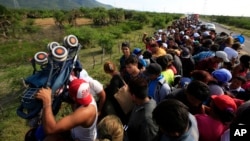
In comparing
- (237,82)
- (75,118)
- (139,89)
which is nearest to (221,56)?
(237,82)

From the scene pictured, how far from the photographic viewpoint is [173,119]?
2141 mm

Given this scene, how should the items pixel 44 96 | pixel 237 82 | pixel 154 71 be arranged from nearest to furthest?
pixel 44 96 < pixel 154 71 < pixel 237 82

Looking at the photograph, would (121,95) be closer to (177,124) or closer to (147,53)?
(177,124)

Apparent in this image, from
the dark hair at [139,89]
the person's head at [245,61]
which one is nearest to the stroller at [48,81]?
the dark hair at [139,89]

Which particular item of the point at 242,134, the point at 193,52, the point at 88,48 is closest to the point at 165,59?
the point at 242,134

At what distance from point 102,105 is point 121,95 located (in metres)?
0.38

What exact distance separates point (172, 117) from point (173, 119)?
0.06 ft

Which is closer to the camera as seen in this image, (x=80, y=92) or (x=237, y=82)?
(x=80, y=92)

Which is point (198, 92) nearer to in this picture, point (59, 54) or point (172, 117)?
point (172, 117)

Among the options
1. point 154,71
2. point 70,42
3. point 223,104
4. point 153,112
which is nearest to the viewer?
point 153,112

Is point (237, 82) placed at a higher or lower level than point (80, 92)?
lower

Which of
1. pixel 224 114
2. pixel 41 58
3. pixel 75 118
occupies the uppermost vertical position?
pixel 41 58

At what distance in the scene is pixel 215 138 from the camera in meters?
2.71

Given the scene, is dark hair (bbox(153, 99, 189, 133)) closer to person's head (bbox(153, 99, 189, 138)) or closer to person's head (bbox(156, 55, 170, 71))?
person's head (bbox(153, 99, 189, 138))
